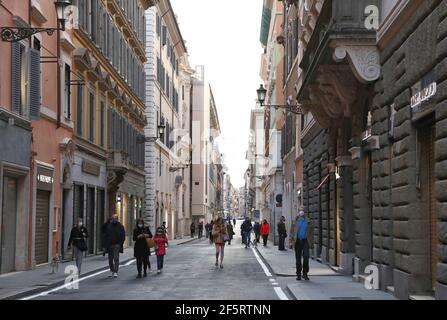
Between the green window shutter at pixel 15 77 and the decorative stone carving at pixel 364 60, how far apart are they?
10.1 metres

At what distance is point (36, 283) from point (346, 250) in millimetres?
8408

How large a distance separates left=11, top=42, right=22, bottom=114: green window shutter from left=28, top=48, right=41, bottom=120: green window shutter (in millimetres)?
553

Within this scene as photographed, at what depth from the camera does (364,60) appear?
55.8 feet

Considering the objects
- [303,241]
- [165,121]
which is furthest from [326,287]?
[165,121]

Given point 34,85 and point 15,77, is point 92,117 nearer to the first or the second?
point 34,85

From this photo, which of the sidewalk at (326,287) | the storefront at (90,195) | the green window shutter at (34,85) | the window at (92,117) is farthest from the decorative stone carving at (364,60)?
the window at (92,117)

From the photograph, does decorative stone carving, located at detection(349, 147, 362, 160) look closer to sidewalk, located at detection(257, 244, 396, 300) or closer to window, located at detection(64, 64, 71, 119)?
sidewalk, located at detection(257, 244, 396, 300)

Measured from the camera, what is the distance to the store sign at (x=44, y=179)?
25641 mm

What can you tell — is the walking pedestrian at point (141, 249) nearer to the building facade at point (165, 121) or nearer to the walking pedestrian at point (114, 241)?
the walking pedestrian at point (114, 241)

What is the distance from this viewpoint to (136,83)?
4900 centimetres

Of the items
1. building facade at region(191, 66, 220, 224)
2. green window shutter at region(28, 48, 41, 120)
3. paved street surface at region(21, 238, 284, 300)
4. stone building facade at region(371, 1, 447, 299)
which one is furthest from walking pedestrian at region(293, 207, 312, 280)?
building facade at region(191, 66, 220, 224)

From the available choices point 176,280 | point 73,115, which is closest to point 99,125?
point 73,115

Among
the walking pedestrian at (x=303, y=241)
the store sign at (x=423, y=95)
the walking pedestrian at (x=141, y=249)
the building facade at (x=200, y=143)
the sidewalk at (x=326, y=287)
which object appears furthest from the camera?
the building facade at (x=200, y=143)

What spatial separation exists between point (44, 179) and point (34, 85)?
364 cm
